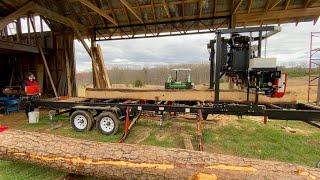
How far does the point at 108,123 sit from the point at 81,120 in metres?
0.94

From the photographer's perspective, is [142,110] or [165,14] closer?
[142,110]

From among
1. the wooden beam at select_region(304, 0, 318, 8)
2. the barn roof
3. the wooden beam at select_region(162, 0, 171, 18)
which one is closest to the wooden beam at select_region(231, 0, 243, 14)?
→ the barn roof

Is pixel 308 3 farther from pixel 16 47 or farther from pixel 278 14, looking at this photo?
pixel 16 47

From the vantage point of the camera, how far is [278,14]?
1096 centimetres

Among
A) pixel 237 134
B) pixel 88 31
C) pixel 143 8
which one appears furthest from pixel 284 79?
pixel 88 31

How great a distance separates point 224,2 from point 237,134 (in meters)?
6.79

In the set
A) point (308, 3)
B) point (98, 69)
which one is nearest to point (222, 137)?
point (308, 3)

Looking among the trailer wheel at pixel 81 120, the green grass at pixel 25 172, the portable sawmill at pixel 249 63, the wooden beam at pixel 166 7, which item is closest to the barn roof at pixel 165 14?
the wooden beam at pixel 166 7

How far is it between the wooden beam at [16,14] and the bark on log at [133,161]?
21.2 feet

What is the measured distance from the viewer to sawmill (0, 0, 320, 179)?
3543 mm

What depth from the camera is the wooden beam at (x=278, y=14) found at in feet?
34.6

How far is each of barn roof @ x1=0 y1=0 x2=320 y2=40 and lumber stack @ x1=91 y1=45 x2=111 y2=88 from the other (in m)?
1.19

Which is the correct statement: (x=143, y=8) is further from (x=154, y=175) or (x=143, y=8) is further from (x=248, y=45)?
(x=154, y=175)

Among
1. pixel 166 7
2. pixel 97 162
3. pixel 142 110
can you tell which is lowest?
pixel 97 162
